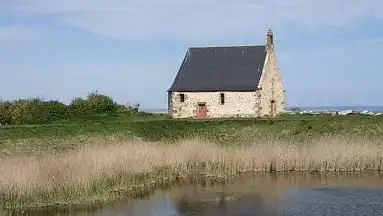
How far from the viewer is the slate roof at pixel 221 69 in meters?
38.3

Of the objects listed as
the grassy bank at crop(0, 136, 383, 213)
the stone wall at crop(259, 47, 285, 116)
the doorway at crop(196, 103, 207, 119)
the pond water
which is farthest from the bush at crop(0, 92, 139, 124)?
the pond water

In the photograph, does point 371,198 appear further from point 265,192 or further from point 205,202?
point 205,202

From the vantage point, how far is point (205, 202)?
1556 cm

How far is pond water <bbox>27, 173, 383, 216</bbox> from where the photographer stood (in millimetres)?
14102

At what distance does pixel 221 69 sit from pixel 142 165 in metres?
21.4

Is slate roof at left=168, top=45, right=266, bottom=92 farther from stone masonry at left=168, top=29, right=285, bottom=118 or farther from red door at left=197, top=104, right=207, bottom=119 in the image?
red door at left=197, top=104, right=207, bottom=119

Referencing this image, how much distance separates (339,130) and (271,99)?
13.3m

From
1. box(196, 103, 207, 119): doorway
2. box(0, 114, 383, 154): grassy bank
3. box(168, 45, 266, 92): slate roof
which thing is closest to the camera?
box(0, 114, 383, 154): grassy bank

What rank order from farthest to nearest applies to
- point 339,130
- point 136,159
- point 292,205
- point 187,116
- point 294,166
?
1. point 187,116
2. point 339,130
3. point 294,166
4. point 136,159
5. point 292,205

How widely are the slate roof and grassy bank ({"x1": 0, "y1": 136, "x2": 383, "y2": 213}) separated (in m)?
16.1

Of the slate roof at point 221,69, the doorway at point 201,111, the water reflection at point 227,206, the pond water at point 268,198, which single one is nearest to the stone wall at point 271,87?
the slate roof at point 221,69

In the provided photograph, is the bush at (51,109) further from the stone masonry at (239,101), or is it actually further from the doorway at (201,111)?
the doorway at (201,111)

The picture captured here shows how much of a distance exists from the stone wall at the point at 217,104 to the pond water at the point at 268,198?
18.2 meters

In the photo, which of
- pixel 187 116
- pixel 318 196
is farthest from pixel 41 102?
pixel 318 196
